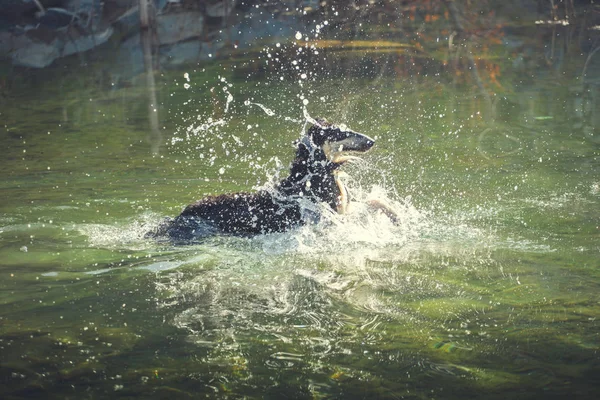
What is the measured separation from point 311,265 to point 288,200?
91cm

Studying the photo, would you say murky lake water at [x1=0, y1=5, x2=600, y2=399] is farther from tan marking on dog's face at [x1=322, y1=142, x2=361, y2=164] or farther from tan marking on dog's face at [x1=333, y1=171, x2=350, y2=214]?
tan marking on dog's face at [x1=322, y1=142, x2=361, y2=164]

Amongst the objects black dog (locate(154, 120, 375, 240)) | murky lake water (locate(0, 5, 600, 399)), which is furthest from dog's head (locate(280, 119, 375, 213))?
murky lake water (locate(0, 5, 600, 399))

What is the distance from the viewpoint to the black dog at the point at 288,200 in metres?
7.69

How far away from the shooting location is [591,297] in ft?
20.1

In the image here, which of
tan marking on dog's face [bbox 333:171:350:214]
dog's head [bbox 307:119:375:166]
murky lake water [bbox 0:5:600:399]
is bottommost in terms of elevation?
murky lake water [bbox 0:5:600:399]

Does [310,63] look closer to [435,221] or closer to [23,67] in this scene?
[23,67]

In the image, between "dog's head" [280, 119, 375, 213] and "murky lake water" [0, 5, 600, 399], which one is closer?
"murky lake water" [0, 5, 600, 399]

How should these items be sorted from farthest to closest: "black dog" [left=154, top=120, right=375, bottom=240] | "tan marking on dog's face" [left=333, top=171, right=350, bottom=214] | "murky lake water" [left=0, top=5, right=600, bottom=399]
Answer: "tan marking on dog's face" [left=333, top=171, right=350, bottom=214] → "black dog" [left=154, top=120, right=375, bottom=240] → "murky lake water" [left=0, top=5, right=600, bottom=399]

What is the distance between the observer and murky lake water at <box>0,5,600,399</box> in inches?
194

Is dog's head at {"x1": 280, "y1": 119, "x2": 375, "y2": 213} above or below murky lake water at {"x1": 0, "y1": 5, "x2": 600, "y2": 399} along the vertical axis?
above

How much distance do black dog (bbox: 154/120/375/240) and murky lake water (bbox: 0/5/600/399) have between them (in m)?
0.17

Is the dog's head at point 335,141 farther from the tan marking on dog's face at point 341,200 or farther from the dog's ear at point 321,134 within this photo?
the tan marking on dog's face at point 341,200

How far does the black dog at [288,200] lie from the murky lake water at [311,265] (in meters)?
0.17

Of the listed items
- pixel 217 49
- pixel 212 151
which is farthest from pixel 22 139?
pixel 217 49
